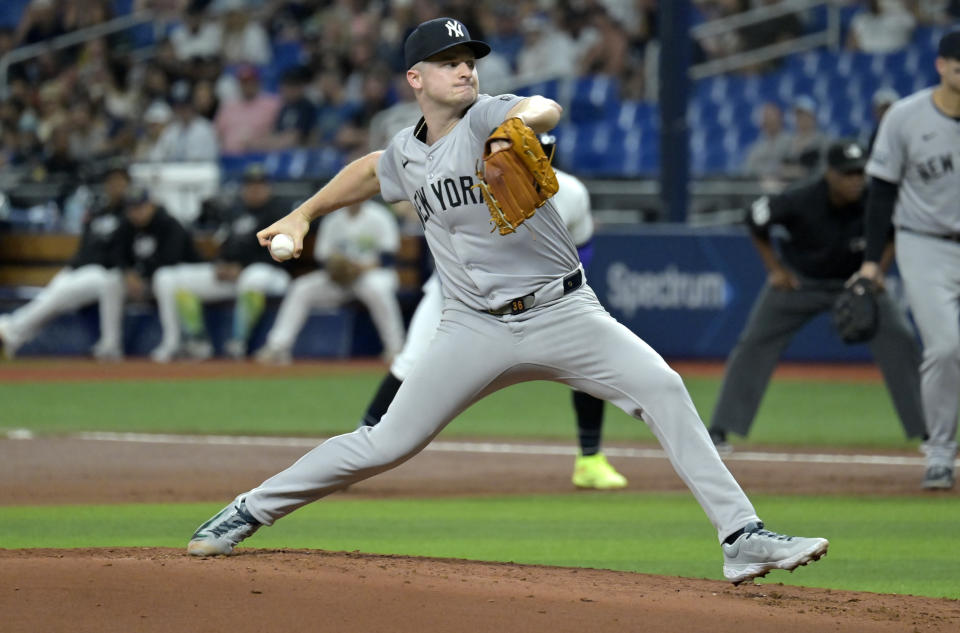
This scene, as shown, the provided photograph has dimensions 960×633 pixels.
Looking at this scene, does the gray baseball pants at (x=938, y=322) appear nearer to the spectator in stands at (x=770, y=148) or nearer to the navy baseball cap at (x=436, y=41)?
the navy baseball cap at (x=436, y=41)

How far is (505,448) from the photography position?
10.9m

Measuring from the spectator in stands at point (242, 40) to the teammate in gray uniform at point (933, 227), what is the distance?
1586cm

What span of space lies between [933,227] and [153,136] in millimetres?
14694

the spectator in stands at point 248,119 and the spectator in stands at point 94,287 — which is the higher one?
the spectator in stands at point 248,119

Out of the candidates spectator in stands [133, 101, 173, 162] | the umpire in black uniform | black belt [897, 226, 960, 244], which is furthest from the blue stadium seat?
black belt [897, 226, 960, 244]

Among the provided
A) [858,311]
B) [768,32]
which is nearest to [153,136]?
[768,32]

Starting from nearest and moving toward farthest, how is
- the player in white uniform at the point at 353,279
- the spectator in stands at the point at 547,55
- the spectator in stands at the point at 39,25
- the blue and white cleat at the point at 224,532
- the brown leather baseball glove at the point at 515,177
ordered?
1. the brown leather baseball glove at the point at 515,177
2. the blue and white cleat at the point at 224,532
3. the player in white uniform at the point at 353,279
4. the spectator in stands at the point at 547,55
5. the spectator in stands at the point at 39,25

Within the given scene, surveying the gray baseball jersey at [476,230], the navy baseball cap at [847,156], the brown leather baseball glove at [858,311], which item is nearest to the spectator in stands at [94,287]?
the navy baseball cap at [847,156]

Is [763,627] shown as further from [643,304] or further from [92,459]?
[643,304]

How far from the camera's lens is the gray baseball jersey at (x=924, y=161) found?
8422 mm

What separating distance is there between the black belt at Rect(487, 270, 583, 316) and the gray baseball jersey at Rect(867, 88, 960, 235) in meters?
3.54

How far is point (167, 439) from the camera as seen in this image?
1127cm

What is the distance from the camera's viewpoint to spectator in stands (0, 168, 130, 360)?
17391 mm

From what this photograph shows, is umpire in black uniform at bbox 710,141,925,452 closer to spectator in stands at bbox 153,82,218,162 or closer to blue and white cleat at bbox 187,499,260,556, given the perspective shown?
blue and white cleat at bbox 187,499,260,556
